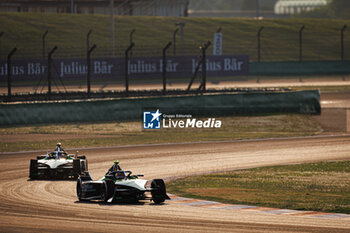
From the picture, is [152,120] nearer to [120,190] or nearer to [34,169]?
[34,169]

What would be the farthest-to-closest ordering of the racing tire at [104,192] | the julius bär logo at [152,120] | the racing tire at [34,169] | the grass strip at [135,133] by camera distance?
the julius bär logo at [152,120] < the grass strip at [135,133] < the racing tire at [34,169] < the racing tire at [104,192]

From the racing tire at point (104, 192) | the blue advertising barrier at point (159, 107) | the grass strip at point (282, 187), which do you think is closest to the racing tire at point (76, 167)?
the grass strip at point (282, 187)

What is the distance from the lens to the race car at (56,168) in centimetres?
1836

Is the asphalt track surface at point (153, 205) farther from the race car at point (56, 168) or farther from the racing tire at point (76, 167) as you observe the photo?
the racing tire at point (76, 167)

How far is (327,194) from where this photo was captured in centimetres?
1573

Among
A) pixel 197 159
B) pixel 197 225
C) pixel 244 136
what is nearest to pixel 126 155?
pixel 197 159

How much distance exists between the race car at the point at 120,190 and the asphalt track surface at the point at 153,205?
Result: 218mm

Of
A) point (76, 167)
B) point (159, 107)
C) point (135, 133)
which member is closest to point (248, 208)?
point (76, 167)

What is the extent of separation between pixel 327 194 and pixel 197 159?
7.34 m

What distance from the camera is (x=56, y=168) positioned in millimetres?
18516

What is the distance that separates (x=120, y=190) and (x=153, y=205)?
0.88 metres

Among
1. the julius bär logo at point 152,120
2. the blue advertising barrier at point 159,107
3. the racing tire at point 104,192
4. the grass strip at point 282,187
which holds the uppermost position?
the blue advertising barrier at point 159,107

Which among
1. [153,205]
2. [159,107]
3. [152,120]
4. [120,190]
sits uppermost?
[159,107]

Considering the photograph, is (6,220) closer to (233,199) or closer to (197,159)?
(233,199)
